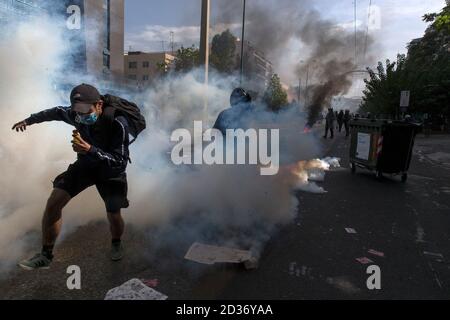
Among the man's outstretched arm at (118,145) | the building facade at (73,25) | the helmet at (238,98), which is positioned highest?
the building facade at (73,25)

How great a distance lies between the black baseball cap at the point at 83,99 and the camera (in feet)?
9.62

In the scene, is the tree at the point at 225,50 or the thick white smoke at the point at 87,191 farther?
the tree at the point at 225,50

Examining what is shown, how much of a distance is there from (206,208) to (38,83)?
2.65 m

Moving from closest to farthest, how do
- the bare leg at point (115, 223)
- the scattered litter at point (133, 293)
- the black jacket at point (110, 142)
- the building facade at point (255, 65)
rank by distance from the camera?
the scattered litter at point (133, 293), the black jacket at point (110, 142), the bare leg at point (115, 223), the building facade at point (255, 65)

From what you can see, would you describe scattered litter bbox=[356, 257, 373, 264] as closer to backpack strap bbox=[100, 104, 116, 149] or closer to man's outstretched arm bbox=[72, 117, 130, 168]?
man's outstretched arm bbox=[72, 117, 130, 168]

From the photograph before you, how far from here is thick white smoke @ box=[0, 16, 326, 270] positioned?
398 centimetres

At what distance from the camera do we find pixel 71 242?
3648mm

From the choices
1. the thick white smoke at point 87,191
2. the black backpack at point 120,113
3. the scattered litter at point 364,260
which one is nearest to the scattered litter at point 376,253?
the scattered litter at point 364,260

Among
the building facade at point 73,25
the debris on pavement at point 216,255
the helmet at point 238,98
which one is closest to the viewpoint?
the debris on pavement at point 216,255

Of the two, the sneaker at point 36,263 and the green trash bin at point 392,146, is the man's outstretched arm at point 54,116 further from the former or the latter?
the green trash bin at point 392,146

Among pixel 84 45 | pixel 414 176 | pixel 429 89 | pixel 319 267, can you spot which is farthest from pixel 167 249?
pixel 429 89

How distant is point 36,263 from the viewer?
2.97 metres

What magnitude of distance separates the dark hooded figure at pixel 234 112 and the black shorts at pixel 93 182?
216 centimetres
